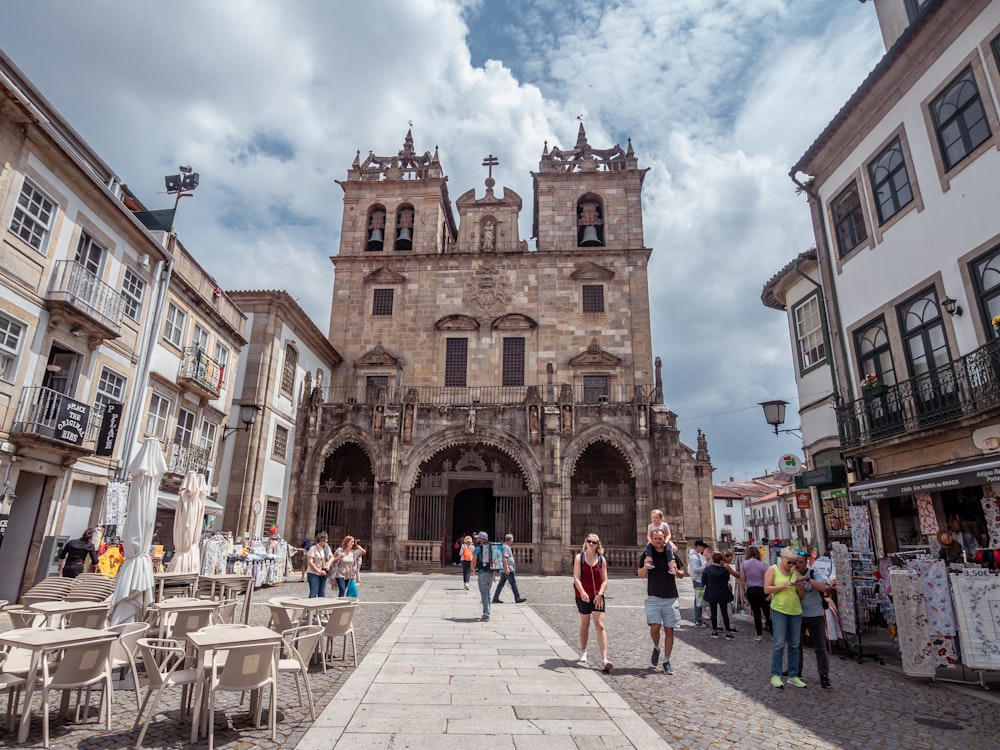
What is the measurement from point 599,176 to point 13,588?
28548 millimetres

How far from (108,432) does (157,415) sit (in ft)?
8.07

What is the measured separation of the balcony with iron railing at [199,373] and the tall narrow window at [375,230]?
43.4 feet

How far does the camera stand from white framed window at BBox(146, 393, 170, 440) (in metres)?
16.5

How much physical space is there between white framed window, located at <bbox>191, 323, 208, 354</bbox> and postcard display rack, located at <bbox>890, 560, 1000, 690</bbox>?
1916 centimetres

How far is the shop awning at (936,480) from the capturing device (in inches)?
334

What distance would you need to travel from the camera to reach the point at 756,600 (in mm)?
9961

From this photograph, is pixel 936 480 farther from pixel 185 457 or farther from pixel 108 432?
pixel 185 457

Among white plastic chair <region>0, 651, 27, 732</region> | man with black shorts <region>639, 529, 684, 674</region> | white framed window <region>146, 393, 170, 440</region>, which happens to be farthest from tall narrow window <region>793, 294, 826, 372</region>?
white framed window <region>146, 393, 170, 440</region>

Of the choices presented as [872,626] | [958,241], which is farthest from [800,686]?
[958,241]

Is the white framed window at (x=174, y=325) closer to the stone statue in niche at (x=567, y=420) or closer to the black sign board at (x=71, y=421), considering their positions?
the black sign board at (x=71, y=421)

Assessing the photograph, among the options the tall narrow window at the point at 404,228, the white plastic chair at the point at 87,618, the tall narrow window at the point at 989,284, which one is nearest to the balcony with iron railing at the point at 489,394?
the tall narrow window at the point at 404,228

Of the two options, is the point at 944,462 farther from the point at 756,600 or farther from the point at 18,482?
the point at 18,482

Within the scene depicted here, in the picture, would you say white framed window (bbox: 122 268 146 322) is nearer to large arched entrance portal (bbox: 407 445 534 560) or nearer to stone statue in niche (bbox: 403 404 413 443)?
stone statue in niche (bbox: 403 404 413 443)

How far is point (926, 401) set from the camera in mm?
10461
